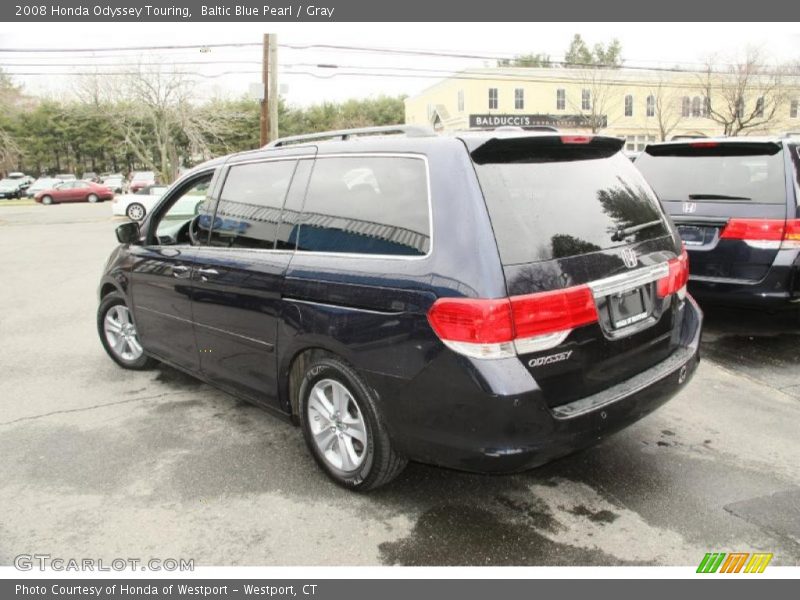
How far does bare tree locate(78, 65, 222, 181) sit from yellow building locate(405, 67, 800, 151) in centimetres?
1595

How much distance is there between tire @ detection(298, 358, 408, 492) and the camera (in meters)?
3.00

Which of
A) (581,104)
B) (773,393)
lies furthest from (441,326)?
(581,104)

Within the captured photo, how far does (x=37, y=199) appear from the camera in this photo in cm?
3897

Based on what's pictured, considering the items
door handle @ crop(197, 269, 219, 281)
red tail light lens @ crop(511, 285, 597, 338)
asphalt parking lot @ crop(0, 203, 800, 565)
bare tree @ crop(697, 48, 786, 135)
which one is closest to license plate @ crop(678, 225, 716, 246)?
asphalt parking lot @ crop(0, 203, 800, 565)

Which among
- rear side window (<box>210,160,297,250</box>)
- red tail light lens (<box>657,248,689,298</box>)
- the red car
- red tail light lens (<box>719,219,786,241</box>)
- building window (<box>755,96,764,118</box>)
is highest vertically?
building window (<box>755,96,764,118</box>)

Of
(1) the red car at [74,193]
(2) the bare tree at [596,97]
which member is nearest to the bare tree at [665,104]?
(2) the bare tree at [596,97]

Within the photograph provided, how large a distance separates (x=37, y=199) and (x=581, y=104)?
38.0 meters

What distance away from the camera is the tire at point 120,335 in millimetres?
5156

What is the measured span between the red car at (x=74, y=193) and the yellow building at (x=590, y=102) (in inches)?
890

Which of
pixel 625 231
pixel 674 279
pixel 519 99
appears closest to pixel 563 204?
pixel 625 231

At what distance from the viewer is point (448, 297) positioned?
260 centimetres

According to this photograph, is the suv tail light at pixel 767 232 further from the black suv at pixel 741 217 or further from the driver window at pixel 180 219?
the driver window at pixel 180 219

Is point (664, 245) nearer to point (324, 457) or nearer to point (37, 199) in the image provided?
point (324, 457)

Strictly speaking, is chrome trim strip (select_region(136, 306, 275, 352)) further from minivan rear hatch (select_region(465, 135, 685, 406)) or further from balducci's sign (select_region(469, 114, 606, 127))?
balducci's sign (select_region(469, 114, 606, 127))
